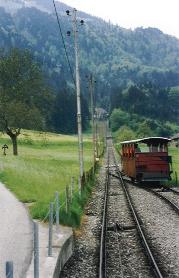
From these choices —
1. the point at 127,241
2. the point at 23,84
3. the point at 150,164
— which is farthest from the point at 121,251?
the point at 23,84

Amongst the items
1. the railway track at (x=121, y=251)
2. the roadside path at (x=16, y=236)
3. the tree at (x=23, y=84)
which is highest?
the tree at (x=23, y=84)

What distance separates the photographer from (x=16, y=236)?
16.8 m

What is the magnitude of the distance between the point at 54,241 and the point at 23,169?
30338mm

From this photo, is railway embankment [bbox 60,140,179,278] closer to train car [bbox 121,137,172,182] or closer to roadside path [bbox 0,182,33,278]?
roadside path [bbox 0,182,33,278]

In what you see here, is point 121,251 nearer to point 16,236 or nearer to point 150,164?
point 16,236

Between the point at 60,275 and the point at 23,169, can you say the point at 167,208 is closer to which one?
the point at 60,275

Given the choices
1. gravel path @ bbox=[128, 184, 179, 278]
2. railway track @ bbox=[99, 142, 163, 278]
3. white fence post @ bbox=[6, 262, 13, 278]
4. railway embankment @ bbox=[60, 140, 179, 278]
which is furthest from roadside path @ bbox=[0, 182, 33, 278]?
white fence post @ bbox=[6, 262, 13, 278]

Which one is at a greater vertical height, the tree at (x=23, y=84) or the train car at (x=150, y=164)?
→ the tree at (x=23, y=84)

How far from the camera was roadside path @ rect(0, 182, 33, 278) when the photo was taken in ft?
42.3

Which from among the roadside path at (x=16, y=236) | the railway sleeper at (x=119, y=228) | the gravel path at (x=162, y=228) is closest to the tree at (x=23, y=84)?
the gravel path at (x=162, y=228)

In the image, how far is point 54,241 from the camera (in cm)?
1530

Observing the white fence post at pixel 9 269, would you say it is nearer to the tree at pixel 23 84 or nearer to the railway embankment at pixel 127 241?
the railway embankment at pixel 127 241

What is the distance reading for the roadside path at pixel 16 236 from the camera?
12.9 m

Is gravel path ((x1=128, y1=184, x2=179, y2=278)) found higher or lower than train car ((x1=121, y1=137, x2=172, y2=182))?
lower
